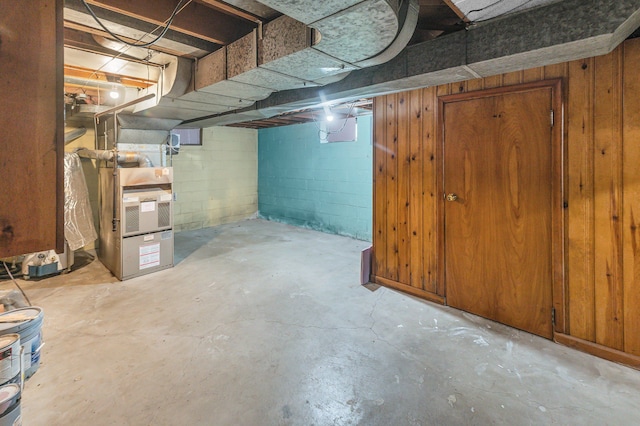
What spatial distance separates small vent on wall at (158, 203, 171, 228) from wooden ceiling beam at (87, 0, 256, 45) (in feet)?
7.05

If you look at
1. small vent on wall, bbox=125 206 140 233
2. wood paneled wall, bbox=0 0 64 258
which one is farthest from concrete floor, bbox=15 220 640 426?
wood paneled wall, bbox=0 0 64 258

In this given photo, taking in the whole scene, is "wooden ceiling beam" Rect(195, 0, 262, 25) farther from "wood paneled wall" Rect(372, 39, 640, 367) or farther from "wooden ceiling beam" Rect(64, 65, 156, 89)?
"wood paneled wall" Rect(372, 39, 640, 367)

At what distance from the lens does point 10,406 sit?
1.28 meters

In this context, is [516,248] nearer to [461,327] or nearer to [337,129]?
[461,327]

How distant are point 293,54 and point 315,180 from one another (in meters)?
4.22

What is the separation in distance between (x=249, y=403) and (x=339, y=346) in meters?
0.74

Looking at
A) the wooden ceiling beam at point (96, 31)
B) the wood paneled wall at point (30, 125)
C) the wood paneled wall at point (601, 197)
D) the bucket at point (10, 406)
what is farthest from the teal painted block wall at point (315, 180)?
the wood paneled wall at point (30, 125)

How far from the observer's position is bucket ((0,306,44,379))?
5.96 feet

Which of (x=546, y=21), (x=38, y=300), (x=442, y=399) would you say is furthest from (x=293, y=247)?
→ (x=546, y=21)

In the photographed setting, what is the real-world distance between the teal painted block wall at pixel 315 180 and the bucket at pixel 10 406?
448 centimetres

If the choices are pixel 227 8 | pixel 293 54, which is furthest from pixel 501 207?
pixel 227 8

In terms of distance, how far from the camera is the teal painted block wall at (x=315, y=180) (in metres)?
5.35

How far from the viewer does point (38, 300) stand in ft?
9.80

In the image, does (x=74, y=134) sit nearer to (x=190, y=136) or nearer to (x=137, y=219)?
(x=137, y=219)
